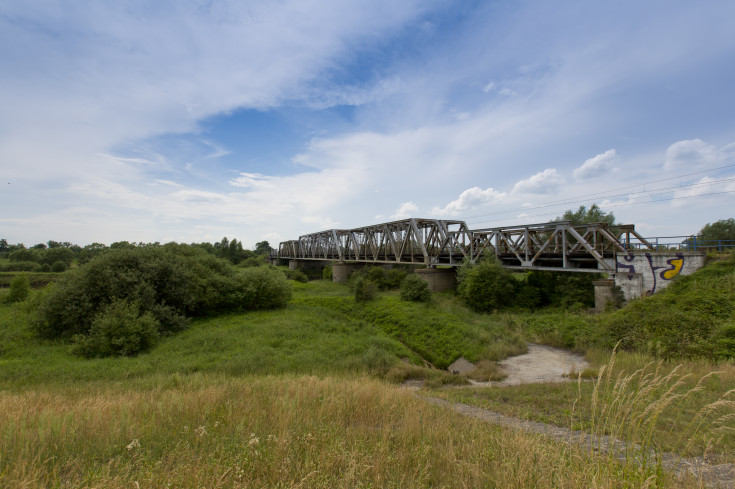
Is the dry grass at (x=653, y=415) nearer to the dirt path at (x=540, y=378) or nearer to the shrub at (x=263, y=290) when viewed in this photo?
the dirt path at (x=540, y=378)

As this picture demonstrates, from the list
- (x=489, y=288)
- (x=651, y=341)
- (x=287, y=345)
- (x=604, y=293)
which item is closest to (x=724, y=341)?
(x=651, y=341)

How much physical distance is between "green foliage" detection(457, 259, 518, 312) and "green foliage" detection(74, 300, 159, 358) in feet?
72.5

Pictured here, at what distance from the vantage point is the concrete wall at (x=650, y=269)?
17.2 meters

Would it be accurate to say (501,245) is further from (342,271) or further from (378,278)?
(342,271)

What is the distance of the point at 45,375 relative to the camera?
520 inches

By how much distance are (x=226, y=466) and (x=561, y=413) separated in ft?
24.1

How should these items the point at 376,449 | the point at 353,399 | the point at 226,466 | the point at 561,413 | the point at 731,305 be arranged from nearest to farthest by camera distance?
the point at 226,466, the point at 376,449, the point at 353,399, the point at 561,413, the point at 731,305

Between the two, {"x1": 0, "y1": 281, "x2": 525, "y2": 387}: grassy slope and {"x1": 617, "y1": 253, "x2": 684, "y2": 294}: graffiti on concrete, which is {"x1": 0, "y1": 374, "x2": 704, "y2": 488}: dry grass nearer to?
{"x1": 0, "y1": 281, "x2": 525, "y2": 387}: grassy slope

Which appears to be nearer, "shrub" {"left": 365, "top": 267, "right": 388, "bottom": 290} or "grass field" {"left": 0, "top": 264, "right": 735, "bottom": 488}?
"grass field" {"left": 0, "top": 264, "right": 735, "bottom": 488}

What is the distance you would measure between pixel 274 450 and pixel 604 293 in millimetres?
22391

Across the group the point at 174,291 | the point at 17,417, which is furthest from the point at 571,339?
the point at 174,291

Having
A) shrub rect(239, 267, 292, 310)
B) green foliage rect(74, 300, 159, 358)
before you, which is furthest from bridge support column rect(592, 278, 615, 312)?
green foliage rect(74, 300, 159, 358)

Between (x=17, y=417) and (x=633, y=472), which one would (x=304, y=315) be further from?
(x=633, y=472)

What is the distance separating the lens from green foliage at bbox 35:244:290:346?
19.9 metres
